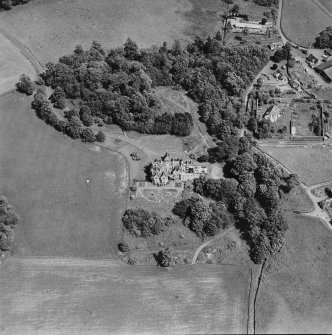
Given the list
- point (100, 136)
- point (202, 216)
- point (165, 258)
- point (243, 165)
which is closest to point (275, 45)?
point (243, 165)

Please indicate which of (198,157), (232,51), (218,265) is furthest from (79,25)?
(218,265)

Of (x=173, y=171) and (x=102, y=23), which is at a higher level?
(x=102, y=23)

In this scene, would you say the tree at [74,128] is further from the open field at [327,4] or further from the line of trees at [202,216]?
the open field at [327,4]

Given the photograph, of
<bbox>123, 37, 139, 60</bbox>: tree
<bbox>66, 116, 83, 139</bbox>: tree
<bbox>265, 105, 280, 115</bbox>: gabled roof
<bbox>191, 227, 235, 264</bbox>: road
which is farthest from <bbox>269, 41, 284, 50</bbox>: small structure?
<bbox>191, 227, 235, 264</bbox>: road

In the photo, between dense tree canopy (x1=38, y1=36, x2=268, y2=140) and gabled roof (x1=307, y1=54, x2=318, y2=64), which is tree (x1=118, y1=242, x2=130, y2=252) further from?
gabled roof (x1=307, y1=54, x2=318, y2=64)

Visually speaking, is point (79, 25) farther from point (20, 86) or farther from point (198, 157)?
point (198, 157)

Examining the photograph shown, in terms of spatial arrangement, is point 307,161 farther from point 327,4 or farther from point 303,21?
point 327,4
